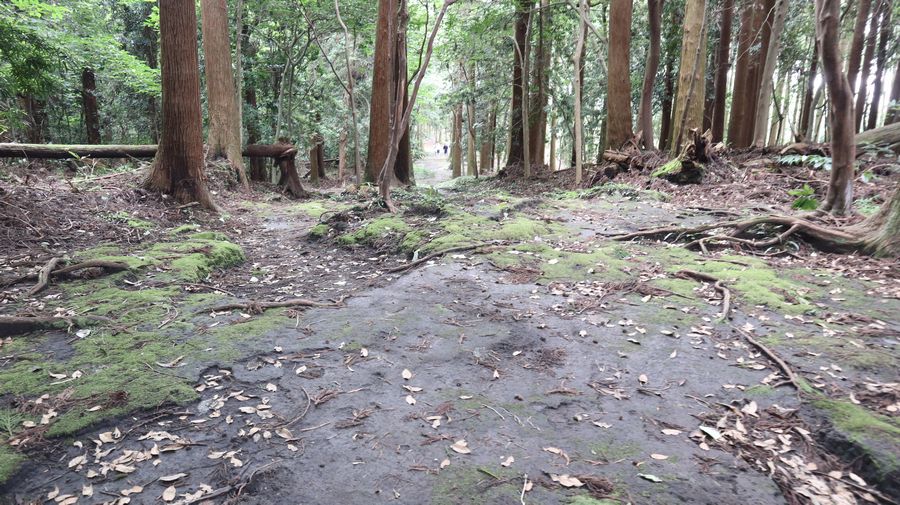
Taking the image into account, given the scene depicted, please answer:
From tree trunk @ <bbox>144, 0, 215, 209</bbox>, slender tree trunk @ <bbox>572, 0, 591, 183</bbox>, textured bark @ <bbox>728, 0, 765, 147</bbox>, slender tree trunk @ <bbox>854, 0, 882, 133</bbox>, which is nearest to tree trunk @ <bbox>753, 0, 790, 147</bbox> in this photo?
textured bark @ <bbox>728, 0, 765, 147</bbox>

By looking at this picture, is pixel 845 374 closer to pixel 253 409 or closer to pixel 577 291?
pixel 577 291

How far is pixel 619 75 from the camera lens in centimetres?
1197

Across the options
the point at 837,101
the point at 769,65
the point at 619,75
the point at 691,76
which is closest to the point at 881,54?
the point at 769,65

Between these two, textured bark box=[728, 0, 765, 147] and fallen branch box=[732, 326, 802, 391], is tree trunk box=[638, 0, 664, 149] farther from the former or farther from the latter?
fallen branch box=[732, 326, 802, 391]

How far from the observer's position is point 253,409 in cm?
277

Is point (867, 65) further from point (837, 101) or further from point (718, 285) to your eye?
point (718, 285)

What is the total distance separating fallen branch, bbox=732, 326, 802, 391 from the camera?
2918 millimetres

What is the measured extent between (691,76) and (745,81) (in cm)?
413

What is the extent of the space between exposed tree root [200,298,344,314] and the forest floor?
3cm

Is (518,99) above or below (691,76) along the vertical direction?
above

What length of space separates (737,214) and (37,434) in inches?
306

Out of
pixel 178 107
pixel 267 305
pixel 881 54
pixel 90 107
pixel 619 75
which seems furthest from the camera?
pixel 90 107

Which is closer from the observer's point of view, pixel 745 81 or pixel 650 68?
pixel 650 68

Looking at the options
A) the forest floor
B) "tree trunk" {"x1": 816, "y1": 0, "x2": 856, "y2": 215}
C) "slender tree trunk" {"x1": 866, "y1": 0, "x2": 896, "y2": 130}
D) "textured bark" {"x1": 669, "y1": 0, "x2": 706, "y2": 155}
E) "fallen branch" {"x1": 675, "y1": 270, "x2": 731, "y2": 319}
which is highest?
"slender tree trunk" {"x1": 866, "y1": 0, "x2": 896, "y2": 130}
